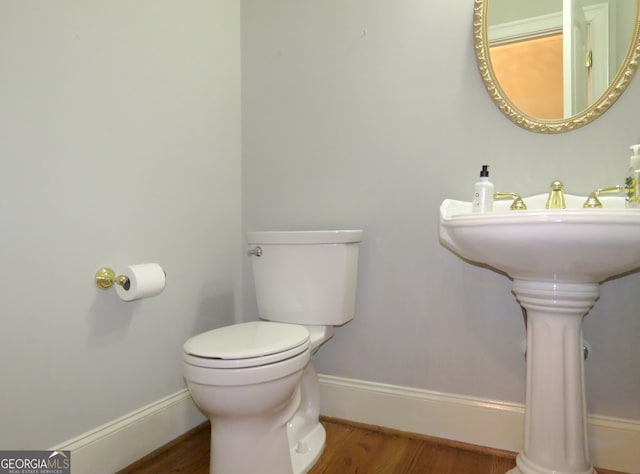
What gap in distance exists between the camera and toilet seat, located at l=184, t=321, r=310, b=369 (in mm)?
961

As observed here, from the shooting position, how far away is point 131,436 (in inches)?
48.4

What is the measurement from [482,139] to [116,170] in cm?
121

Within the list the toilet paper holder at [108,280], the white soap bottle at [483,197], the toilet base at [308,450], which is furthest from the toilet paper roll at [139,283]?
the white soap bottle at [483,197]

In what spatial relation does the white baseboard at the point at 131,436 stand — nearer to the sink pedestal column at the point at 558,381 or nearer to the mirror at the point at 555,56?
the sink pedestal column at the point at 558,381

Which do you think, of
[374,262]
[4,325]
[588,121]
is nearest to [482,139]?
[588,121]

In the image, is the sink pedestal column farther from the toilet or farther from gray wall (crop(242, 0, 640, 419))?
the toilet

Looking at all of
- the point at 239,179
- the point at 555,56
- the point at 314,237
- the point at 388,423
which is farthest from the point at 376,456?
the point at 555,56

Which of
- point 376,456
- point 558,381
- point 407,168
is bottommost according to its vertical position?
point 376,456

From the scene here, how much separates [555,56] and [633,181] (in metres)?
0.48

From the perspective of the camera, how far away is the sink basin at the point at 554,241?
79 centimetres

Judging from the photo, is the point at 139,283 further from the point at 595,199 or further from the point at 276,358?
the point at 595,199

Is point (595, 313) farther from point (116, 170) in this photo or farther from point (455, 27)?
point (116, 170)

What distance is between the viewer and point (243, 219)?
5.82 ft

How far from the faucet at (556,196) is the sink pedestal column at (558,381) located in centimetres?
27
